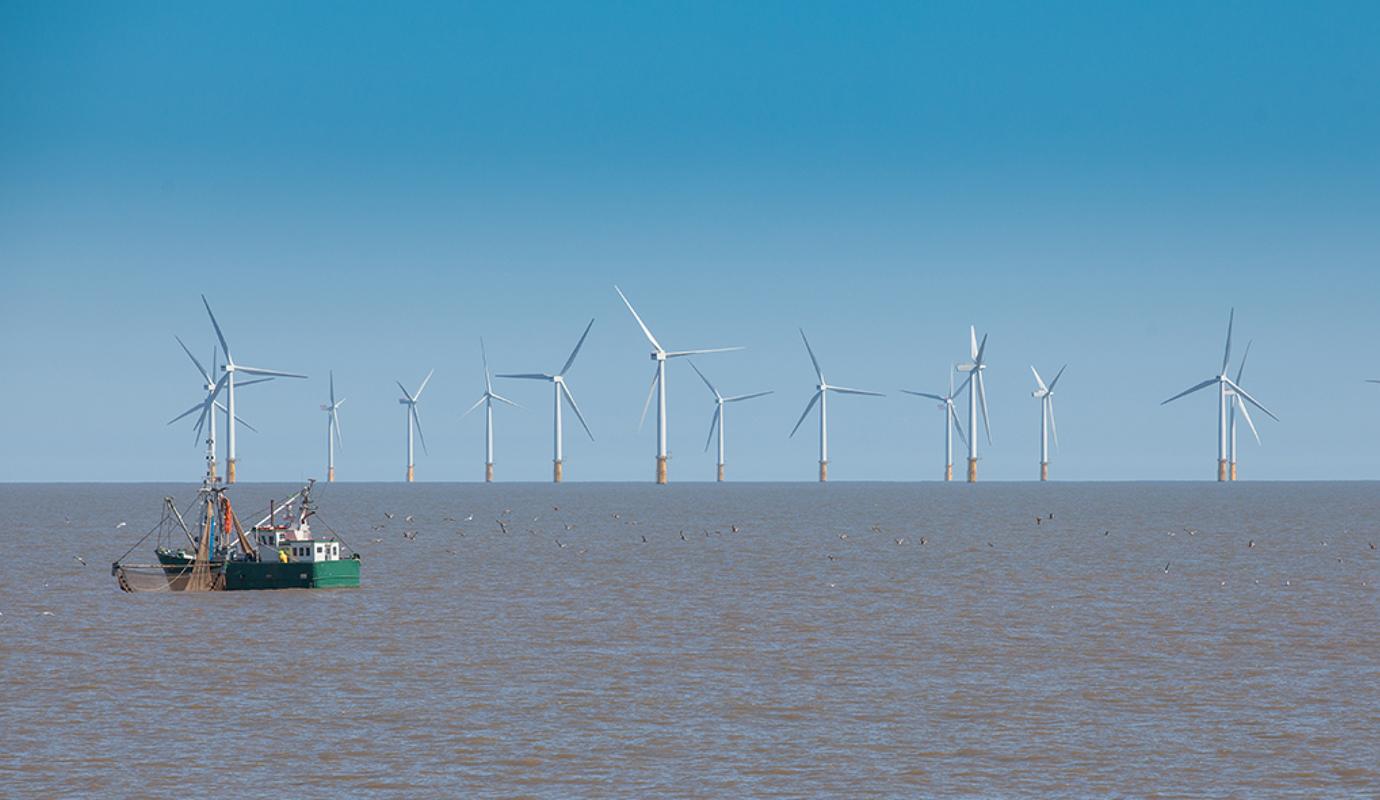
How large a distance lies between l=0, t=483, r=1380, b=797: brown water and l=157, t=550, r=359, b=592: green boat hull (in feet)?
3.63

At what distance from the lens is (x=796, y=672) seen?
210 feet

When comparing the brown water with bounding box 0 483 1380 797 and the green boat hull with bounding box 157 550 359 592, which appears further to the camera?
the green boat hull with bounding box 157 550 359 592

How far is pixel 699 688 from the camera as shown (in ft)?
196

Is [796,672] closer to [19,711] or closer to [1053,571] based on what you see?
[19,711]

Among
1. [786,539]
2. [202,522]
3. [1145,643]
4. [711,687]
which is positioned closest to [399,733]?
[711,687]

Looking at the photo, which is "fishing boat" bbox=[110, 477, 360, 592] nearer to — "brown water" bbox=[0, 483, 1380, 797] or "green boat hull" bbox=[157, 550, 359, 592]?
"green boat hull" bbox=[157, 550, 359, 592]

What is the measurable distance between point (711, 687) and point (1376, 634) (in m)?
33.6

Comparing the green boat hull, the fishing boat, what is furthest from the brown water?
the fishing boat

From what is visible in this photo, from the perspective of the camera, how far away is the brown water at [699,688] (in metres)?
45.2

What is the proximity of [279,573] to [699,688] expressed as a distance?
48313 mm

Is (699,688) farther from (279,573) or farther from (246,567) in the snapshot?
(246,567)

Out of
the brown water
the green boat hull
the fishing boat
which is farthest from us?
the fishing boat

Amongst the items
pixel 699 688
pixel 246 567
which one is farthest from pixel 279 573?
pixel 699 688

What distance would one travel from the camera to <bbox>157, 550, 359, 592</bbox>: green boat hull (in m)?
102
